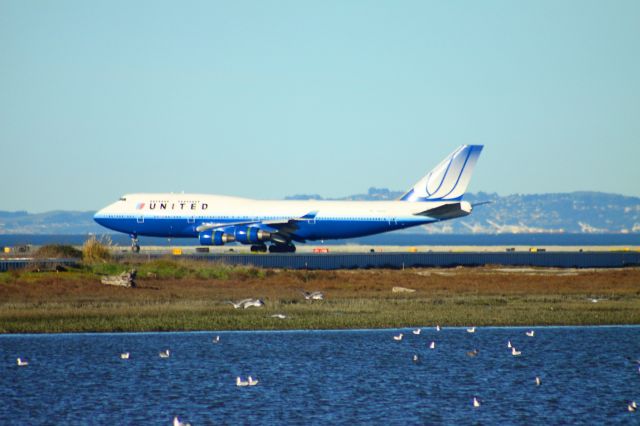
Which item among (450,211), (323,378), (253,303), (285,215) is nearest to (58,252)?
(285,215)

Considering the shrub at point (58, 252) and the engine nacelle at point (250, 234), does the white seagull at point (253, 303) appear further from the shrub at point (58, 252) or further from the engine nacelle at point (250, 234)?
the engine nacelle at point (250, 234)

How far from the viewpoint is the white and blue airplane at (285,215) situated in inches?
3265

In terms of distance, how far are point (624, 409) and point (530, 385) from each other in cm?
387

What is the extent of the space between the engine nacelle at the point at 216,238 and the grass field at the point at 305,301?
1416 centimetres

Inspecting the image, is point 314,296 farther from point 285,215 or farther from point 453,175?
point 453,175

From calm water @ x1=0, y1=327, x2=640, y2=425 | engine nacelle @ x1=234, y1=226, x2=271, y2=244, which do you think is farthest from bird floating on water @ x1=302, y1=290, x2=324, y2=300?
engine nacelle @ x1=234, y1=226, x2=271, y2=244

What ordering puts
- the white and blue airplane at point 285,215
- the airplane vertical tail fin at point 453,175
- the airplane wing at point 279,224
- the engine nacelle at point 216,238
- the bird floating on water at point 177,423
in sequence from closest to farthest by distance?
A: the bird floating on water at point 177,423 → the engine nacelle at point 216,238 → the white and blue airplane at point 285,215 → the airplane wing at point 279,224 → the airplane vertical tail fin at point 453,175

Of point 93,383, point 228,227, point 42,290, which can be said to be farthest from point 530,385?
point 228,227

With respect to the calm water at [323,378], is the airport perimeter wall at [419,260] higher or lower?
higher

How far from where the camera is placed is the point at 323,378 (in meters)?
32.4

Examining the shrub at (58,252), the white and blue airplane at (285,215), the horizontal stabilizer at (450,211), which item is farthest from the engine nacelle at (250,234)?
the horizontal stabilizer at (450,211)

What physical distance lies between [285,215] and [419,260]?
13166 millimetres

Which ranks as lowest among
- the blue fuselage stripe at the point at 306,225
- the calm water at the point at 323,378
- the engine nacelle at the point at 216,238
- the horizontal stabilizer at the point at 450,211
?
the calm water at the point at 323,378

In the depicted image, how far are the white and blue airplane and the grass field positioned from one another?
39.4 feet
